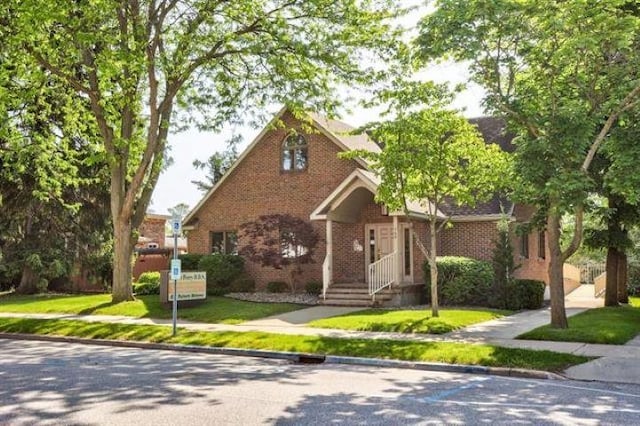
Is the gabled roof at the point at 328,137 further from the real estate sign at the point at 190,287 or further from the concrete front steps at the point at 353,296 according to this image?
the real estate sign at the point at 190,287

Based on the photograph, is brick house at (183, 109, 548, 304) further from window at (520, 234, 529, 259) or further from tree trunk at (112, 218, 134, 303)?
tree trunk at (112, 218, 134, 303)

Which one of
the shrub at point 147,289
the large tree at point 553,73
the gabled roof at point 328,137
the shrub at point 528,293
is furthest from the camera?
the shrub at point 147,289

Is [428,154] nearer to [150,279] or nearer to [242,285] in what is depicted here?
[242,285]

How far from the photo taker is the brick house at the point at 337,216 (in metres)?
22.0

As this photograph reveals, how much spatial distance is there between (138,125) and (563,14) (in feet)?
52.2

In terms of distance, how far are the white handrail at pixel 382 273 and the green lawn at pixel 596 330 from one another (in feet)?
20.1

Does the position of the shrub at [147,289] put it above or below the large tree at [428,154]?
below

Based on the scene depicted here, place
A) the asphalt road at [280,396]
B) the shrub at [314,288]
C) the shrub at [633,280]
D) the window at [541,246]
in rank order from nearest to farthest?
1. the asphalt road at [280,396]
2. the shrub at [314,288]
3. the window at [541,246]
4. the shrub at [633,280]

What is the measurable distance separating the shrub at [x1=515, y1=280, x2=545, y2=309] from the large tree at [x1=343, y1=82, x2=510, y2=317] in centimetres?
455

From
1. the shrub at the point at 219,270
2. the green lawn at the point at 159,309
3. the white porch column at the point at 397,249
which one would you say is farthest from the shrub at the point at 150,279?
the white porch column at the point at 397,249

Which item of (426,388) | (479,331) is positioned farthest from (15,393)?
(479,331)

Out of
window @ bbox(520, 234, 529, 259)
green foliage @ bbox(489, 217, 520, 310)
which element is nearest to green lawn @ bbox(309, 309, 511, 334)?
green foliage @ bbox(489, 217, 520, 310)

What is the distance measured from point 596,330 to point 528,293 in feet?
20.3

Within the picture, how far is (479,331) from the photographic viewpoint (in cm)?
1455
